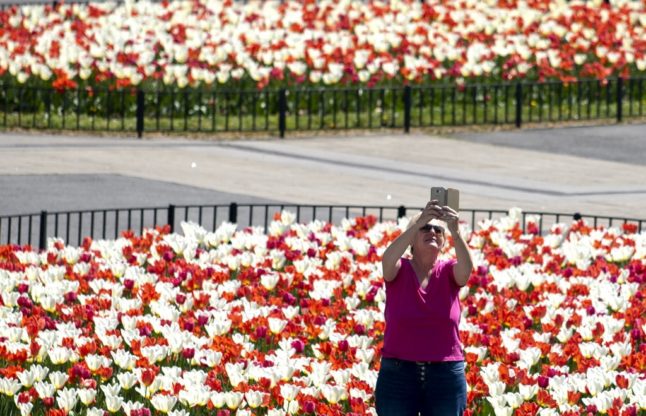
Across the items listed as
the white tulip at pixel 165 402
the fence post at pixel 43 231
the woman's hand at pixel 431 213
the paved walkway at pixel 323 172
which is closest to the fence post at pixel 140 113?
the paved walkway at pixel 323 172

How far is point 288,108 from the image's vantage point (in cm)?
2634

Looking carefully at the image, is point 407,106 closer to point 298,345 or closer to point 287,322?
point 287,322

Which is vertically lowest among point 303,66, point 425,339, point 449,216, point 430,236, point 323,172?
point 323,172

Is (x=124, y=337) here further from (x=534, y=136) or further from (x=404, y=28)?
(x=404, y=28)

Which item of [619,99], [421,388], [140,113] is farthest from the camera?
[619,99]

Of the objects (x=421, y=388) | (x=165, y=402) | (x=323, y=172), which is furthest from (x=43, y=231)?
(x=421, y=388)

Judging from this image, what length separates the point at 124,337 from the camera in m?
11.0

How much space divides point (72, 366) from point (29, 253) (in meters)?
3.28

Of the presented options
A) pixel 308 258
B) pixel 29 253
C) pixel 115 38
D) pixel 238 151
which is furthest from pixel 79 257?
pixel 115 38

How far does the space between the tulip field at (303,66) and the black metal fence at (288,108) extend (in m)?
0.03

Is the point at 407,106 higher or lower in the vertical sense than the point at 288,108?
higher

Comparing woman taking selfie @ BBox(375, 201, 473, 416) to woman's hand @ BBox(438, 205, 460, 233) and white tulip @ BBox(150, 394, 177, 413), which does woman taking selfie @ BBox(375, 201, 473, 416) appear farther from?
white tulip @ BBox(150, 394, 177, 413)

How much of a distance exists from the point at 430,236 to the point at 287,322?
3.22m

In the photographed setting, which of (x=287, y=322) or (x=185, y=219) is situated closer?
(x=287, y=322)
